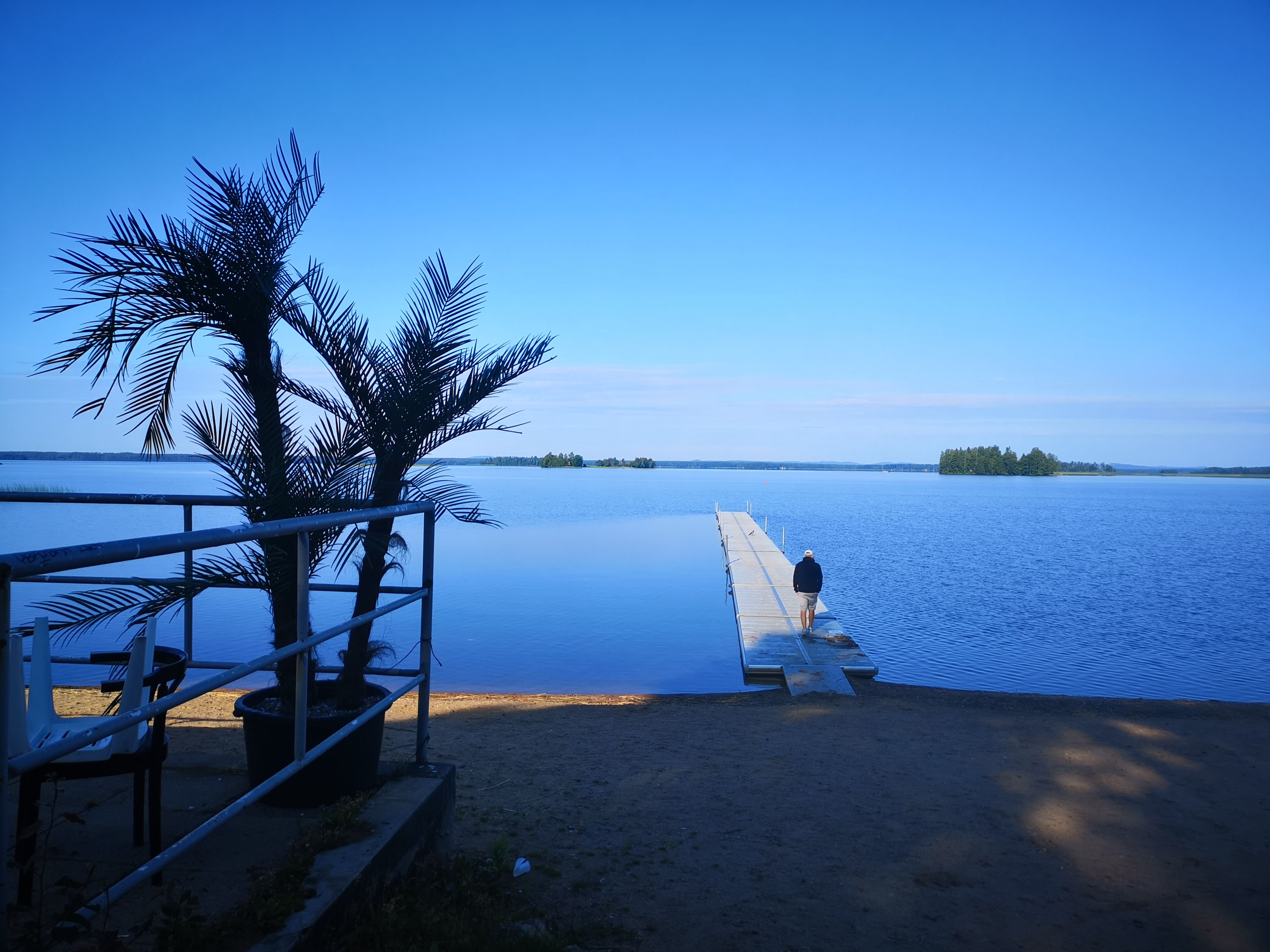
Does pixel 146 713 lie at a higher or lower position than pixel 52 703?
higher

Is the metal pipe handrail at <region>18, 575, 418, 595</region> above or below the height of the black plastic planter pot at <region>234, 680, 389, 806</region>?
above

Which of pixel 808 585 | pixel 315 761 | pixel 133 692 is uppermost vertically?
pixel 133 692

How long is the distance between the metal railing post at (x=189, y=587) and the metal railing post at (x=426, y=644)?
3.10 ft

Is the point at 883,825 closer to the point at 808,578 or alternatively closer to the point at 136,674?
the point at 136,674

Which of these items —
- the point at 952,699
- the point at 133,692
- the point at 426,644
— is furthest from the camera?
the point at 952,699

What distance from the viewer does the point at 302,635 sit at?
2.89 meters

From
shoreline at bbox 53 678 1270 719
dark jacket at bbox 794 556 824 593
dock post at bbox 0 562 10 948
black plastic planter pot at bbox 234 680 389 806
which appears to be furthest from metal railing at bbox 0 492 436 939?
dark jacket at bbox 794 556 824 593

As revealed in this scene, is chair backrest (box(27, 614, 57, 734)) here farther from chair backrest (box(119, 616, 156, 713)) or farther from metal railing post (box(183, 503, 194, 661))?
metal railing post (box(183, 503, 194, 661))

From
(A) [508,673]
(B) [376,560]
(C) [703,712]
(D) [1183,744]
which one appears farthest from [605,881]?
(A) [508,673]

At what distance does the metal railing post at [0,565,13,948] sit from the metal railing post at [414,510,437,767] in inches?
84.3

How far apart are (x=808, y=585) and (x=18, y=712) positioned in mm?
12903

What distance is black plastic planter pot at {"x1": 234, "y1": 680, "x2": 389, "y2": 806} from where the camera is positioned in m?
3.52

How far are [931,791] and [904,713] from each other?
3191 millimetres

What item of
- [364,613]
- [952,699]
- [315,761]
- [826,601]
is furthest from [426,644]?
[826,601]
